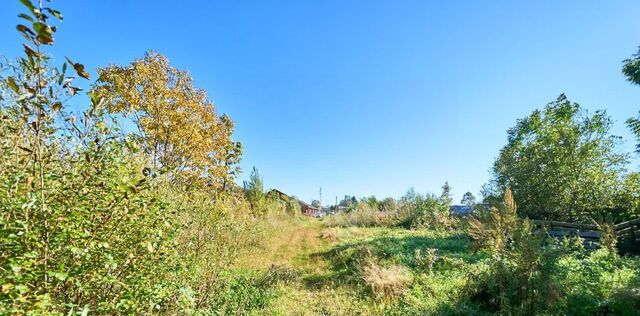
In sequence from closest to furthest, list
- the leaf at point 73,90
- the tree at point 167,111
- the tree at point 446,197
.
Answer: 1. the leaf at point 73,90
2. the tree at point 167,111
3. the tree at point 446,197

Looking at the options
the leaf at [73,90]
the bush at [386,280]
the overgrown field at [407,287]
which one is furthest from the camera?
the bush at [386,280]

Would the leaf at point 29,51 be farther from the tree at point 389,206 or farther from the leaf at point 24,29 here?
the tree at point 389,206

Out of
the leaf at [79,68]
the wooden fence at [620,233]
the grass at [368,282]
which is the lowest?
the grass at [368,282]

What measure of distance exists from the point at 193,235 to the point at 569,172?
16.8 m

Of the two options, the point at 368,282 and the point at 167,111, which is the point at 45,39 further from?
the point at 167,111

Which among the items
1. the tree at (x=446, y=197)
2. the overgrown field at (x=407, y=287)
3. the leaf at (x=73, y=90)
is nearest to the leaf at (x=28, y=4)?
the leaf at (x=73, y=90)

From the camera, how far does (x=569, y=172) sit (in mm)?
14383

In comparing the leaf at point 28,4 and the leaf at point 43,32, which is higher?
the leaf at point 28,4

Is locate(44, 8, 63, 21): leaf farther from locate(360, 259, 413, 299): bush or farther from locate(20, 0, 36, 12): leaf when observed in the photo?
locate(360, 259, 413, 299): bush

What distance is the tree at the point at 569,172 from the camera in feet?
46.4

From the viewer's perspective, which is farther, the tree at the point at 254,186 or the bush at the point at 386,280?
the tree at the point at 254,186

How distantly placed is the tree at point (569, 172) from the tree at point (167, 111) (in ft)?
46.0

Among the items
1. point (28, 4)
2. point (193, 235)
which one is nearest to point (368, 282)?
point (193, 235)

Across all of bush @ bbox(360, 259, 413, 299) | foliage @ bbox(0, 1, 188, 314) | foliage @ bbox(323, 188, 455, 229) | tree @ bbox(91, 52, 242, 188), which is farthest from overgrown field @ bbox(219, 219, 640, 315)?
foliage @ bbox(323, 188, 455, 229)
